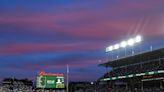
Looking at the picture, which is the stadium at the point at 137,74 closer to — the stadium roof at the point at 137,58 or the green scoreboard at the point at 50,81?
the stadium roof at the point at 137,58

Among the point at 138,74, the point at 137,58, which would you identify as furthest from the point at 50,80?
the point at 137,58

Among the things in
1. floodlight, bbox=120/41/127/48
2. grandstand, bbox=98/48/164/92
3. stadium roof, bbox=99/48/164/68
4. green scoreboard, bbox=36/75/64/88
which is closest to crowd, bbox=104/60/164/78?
grandstand, bbox=98/48/164/92

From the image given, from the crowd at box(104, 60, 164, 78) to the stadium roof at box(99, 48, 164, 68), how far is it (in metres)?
0.72

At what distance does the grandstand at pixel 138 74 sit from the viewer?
184 ft

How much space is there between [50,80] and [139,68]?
22218mm

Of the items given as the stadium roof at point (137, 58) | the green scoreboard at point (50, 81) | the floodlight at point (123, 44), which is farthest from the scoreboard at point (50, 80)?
the floodlight at point (123, 44)

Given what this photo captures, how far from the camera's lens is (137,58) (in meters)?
62.2

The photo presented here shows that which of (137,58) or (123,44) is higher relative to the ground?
(123,44)

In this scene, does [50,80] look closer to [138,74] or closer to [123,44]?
[138,74]

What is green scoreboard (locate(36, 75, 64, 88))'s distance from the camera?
4241 centimetres

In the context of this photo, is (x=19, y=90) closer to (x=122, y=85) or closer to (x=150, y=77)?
(x=122, y=85)

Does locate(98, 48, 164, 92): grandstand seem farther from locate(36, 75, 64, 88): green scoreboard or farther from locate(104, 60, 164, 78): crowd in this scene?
locate(36, 75, 64, 88): green scoreboard

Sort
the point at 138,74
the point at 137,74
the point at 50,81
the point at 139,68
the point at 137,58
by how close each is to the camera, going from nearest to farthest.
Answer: the point at 50,81, the point at 138,74, the point at 137,74, the point at 139,68, the point at 137,58

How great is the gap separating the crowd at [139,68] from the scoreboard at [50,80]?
17.6m
